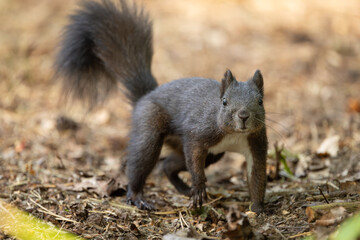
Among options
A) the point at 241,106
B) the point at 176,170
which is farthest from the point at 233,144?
the point at 176,170

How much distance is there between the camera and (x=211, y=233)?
136 inches

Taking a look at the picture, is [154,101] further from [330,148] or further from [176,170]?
[330,148]

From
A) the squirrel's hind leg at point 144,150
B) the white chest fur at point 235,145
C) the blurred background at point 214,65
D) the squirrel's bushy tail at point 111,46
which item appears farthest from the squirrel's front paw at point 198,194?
the blurred background at point 214,65

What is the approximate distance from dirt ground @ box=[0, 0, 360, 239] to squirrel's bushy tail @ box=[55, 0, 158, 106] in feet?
0.90

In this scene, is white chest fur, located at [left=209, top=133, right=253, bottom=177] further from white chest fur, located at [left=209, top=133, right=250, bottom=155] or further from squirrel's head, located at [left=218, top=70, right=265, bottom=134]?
squirrel's head, located at [left=218, top=70, right=265, bottom=134]

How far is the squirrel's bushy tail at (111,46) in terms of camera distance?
502cm

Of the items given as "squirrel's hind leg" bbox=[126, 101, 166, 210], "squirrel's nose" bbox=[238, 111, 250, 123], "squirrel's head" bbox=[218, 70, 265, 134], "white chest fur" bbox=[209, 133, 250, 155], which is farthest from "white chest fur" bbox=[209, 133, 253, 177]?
"squirrel's hind leg" bbox=[126, 101, 166, 210]

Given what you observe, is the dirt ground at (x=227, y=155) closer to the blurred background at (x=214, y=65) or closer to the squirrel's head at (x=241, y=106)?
the blurred background at (x=214, y=65)

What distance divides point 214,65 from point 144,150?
163 inches

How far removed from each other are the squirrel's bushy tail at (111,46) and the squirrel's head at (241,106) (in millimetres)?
1455

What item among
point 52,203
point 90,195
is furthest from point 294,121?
point 52,203

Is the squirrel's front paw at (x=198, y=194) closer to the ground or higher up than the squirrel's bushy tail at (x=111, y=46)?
closer to the ground

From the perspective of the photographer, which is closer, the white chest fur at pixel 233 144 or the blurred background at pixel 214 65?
the white chest fur at pixel 233 144

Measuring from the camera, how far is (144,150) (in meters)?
4.41
